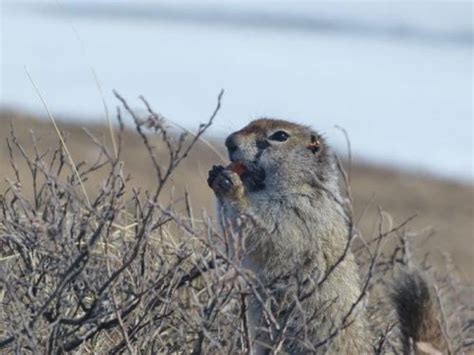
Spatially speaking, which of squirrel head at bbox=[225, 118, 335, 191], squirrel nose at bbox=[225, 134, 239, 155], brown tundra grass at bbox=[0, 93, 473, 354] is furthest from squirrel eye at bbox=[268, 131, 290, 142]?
brown tundra grass at bbox=[0, 93, 473, 354]

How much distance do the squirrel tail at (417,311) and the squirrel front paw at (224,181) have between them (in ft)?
2.17

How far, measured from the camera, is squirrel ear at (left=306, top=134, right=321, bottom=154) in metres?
5.22

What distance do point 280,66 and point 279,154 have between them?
17.1 metres

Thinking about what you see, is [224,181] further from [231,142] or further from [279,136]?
[279,136]

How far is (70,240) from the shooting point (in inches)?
163

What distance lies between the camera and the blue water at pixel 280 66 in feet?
53.4

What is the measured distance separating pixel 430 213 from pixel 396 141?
3625mm

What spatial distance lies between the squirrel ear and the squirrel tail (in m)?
0.55

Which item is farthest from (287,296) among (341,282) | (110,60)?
(110,60)

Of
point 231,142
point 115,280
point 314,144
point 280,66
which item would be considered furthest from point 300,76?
point 115,280

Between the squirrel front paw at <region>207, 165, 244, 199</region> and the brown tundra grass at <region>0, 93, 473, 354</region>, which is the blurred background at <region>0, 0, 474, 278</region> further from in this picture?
the brown tundra grass at <region>0, 93, 473, 354</region>

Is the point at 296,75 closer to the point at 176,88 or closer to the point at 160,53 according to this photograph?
the point at 176,88

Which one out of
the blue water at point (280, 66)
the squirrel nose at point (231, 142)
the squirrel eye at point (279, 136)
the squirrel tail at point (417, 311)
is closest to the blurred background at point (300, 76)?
the blue water at point (280, 66)

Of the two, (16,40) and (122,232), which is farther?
(16,40)
